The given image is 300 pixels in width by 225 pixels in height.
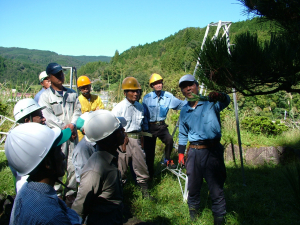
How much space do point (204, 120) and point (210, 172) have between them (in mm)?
629

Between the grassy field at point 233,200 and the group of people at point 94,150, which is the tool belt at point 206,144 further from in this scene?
the grassy field at point 233,200

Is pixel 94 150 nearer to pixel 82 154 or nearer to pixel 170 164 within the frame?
pixel 82 154

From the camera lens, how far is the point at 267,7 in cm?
173

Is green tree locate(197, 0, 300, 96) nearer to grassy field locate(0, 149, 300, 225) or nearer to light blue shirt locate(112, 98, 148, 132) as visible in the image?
grassy field locate(0, 149, 300, 225)

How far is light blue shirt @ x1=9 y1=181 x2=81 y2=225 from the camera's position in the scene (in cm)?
105

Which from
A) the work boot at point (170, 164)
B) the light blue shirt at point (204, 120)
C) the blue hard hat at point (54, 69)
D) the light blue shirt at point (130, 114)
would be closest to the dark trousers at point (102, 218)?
the light blue shirt at point (204, 120)

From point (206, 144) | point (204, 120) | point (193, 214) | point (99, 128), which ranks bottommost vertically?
point (193, 214)

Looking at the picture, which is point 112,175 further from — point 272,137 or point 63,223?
point 272,137

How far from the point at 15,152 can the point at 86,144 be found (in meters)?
1.55

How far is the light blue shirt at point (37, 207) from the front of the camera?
105 centimetres

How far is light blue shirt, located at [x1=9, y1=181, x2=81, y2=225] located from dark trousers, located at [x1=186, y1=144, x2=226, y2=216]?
6.18 feet

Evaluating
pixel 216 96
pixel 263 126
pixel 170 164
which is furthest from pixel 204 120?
pixel 263 126

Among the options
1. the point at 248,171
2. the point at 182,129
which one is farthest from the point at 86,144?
the point at 248,171

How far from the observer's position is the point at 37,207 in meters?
1.08
